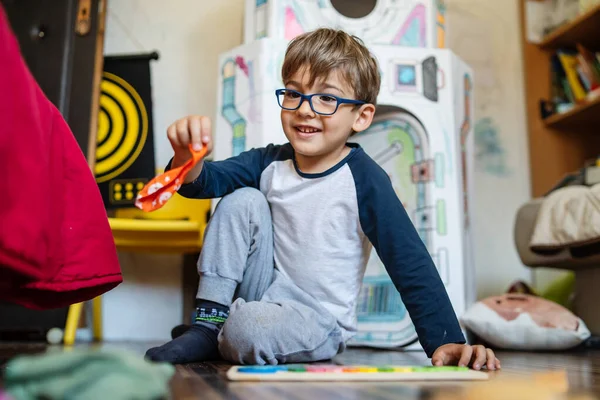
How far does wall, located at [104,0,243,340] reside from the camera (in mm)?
1870

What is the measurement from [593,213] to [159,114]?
1264 millimetres

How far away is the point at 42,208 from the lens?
2.18 ft

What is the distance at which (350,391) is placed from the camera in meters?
0.59

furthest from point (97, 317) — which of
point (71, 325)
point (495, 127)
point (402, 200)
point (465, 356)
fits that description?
point (495, 127)

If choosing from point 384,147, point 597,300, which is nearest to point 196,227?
point 384,147

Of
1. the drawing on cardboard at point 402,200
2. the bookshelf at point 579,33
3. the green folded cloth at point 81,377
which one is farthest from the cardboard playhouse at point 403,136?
the green folded cloth at point 81,377

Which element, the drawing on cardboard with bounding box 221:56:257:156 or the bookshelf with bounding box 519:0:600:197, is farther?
the bookshelf with bounding box 519:0:600:197

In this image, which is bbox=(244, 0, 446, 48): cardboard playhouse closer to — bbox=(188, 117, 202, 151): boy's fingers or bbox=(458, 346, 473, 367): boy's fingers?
bbox=(188, 117, 202, 151): boy's fingers

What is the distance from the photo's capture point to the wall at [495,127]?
6.94ft

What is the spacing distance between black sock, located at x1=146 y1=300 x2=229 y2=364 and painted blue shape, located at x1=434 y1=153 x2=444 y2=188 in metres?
0.76

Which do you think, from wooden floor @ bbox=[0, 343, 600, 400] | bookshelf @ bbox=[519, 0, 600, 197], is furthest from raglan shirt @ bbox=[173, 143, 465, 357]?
bookshelf @ bbox=[519, 0, 600, 197]

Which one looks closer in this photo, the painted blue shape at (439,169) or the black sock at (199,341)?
the black sock at (199,341)

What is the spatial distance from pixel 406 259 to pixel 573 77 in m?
1.41

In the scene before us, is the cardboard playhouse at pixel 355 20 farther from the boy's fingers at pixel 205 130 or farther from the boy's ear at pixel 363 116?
the boy's fingers at pixel 205 130
